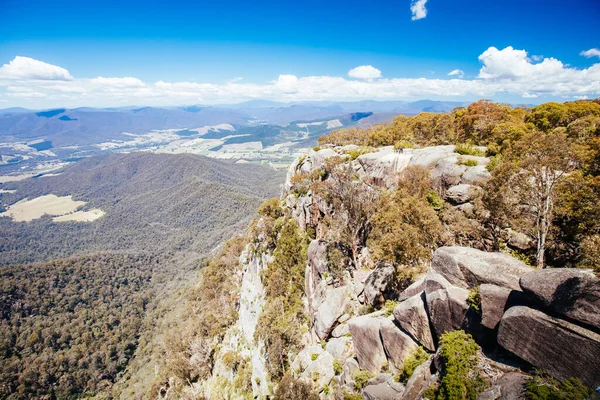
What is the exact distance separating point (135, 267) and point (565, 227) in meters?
231

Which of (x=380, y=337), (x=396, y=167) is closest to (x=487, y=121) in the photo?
(x=396, y=167)

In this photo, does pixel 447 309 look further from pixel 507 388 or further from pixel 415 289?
pixel 415 289

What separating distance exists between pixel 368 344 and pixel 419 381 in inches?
251

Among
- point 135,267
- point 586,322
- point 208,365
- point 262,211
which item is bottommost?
point 135,267

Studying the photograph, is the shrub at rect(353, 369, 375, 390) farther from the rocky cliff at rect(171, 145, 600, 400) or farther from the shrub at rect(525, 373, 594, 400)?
the shrub at rect(525, 373, 594, 400)

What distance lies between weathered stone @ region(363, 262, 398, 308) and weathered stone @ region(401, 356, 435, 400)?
11.1 metres

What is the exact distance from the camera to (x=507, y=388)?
11266mm

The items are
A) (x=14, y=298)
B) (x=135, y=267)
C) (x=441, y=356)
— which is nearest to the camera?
(x=441, y=356)

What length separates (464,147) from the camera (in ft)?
121

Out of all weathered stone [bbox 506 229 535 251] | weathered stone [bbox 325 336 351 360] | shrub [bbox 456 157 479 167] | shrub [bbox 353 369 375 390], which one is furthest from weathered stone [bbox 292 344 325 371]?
shrub [bbox 456 157 479 167]

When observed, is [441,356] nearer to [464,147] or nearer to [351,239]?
[351,239]

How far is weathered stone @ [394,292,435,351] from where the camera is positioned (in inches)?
677

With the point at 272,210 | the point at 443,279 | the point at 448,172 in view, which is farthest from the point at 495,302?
the point at 272,210

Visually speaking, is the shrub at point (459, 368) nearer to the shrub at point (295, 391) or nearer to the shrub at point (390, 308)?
the shrub at point (390, 308)
